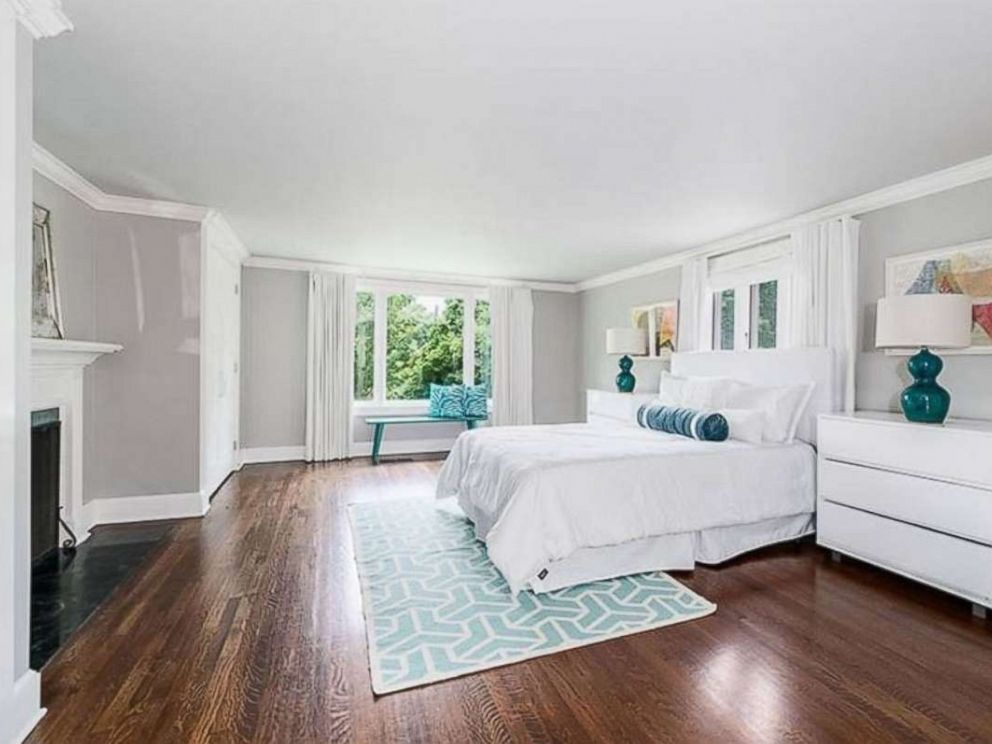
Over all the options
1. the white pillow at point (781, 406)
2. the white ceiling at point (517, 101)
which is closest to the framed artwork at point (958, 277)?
the white ceiling at point (517, 101)

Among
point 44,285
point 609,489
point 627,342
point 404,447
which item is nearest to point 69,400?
point 44,285

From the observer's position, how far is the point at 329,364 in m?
5.89

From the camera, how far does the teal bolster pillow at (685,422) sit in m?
3.33

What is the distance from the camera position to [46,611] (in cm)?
233

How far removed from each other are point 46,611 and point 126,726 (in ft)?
3.78

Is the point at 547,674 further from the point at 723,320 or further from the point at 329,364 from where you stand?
the point at 329,364

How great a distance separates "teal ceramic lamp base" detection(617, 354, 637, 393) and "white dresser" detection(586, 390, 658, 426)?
259mm

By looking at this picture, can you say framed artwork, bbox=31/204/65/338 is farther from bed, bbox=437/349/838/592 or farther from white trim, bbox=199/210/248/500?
bed, bbox=437/349/838/592

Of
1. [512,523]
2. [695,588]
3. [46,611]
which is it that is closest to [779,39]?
[512,523]

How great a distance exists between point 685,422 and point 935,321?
57.2 inches

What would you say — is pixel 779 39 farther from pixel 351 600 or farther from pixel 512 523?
pixel 351 600

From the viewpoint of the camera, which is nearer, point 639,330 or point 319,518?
point 319,518

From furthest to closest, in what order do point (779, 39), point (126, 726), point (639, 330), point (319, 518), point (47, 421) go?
point (639, 330)
point (319, 518)
point (47, 421)
point (779, 39)
point (126, 726)

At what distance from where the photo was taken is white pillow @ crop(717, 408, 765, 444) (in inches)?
130
